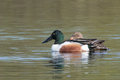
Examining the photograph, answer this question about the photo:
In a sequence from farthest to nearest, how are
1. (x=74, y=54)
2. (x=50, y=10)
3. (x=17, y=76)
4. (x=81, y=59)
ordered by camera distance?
(x=50, y=10) → (x=74, y=54) → (x=81, y=59) → (x=17, y=76)

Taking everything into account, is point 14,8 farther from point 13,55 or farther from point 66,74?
point 66,74

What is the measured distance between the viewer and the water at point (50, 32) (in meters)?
11.9

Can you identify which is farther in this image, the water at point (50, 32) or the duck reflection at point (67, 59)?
the duck reflection at point (67, 59)

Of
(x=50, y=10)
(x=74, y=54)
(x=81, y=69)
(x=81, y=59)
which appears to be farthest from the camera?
(x=50, y=10)

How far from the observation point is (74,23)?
22.2 m

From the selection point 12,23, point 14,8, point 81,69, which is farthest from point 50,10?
point 81,69

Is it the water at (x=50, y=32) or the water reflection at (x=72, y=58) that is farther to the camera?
the water reflection at (x=72, y=58)

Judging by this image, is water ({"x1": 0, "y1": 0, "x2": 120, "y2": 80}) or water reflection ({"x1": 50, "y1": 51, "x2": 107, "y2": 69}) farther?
water reflection ({"x1": 50, "y1": 51, "x2": 107, "y2": 69})

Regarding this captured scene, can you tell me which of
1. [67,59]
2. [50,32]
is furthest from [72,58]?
[50,32]

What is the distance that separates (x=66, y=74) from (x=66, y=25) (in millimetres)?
10314

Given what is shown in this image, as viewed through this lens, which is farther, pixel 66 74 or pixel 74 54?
pixel 74 54

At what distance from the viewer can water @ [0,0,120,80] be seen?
11859 millimetres

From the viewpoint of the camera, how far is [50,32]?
63.8 ft

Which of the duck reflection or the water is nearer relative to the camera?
the water
